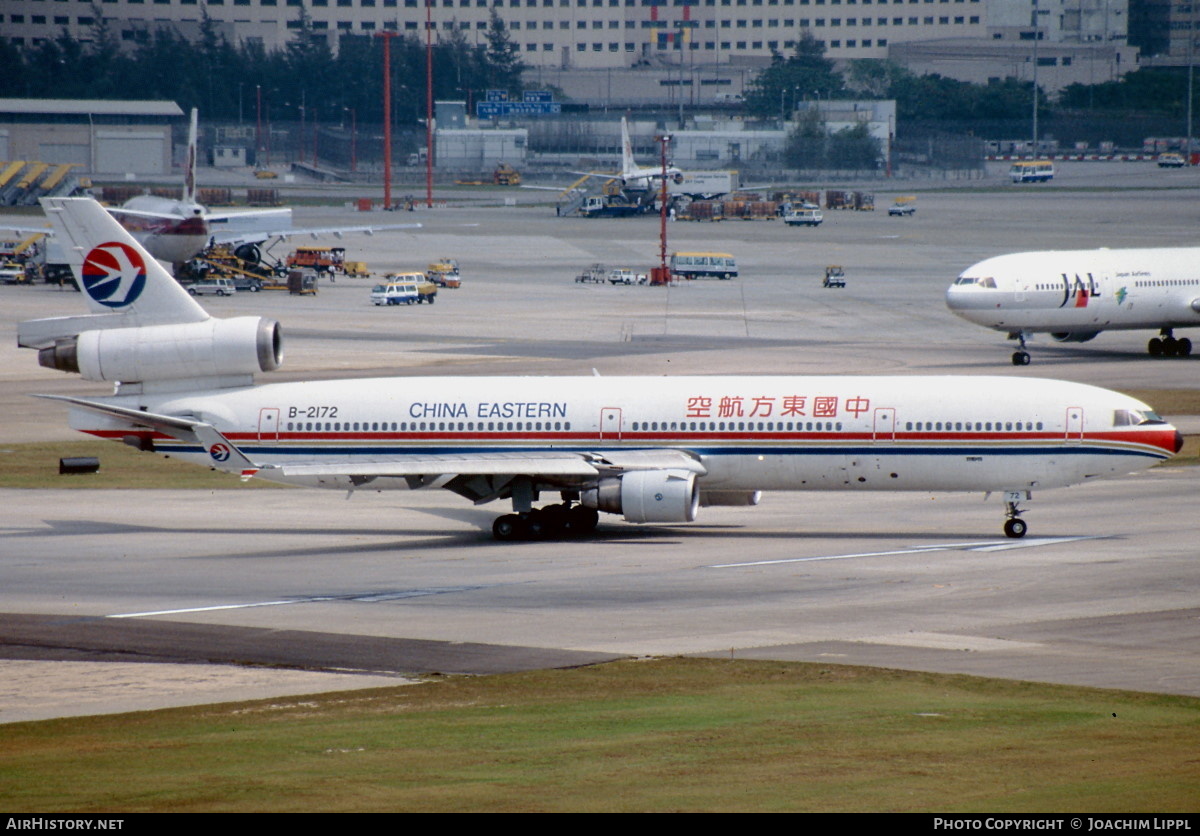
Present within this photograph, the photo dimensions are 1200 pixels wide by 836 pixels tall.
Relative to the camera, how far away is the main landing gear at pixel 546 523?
47812mm

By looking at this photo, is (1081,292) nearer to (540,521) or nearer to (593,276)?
(540,521)

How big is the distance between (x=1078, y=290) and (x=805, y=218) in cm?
10549

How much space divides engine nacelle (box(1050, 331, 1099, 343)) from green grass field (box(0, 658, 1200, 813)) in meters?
64.5

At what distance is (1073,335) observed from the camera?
91.5 m

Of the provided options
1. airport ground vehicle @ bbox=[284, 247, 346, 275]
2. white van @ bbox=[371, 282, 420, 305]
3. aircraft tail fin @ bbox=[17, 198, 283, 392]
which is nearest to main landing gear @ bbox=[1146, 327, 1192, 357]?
white van @ bbox=[371, 282, 420, 305]

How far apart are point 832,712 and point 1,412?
189ft

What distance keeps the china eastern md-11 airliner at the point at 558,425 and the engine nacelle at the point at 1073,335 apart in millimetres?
44689

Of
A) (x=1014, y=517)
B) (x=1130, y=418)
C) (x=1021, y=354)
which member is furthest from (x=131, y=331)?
(x=1021, y=354)

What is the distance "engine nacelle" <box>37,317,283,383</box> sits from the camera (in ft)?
161

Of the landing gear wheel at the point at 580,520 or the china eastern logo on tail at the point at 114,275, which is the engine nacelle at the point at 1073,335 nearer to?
the landing gear wheel at the point at 580,520

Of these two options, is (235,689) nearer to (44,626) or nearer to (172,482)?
(44,626)

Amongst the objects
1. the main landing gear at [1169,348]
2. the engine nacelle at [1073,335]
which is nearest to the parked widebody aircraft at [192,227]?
the engine nacelle at [1073,335]

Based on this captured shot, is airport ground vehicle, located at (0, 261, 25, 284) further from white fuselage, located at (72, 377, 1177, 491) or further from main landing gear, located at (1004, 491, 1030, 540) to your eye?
main landing gear, located at (1004, 491, 1030, 540)
